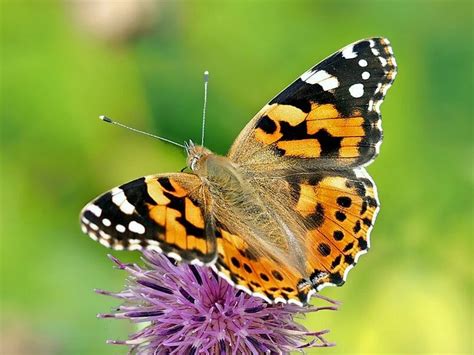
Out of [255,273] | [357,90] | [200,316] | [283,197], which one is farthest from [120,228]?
[357,90]

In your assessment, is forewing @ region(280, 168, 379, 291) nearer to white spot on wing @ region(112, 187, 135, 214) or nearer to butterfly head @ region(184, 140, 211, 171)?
butterfly head @ region(184, 140, 211, 171)

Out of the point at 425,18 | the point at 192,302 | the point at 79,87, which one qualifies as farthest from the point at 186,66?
the point at 192,302

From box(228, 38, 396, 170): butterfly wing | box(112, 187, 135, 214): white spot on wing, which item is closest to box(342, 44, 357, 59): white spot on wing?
box(228, 38, 396, 170): butterfly wing

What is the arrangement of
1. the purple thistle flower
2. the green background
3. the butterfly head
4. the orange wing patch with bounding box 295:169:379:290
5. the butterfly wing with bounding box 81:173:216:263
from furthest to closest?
the green background → the butterfly head → the purple thistle flower → the orange wing patch with bounding box 295:169:379:290 → the butterfly wing with bounding box 81:173:216:263

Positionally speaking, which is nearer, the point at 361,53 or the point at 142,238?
the point at 142,238

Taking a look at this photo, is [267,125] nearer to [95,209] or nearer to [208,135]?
[95,209]

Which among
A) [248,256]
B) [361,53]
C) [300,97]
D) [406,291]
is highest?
[361,53]

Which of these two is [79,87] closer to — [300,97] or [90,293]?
[90,293]
